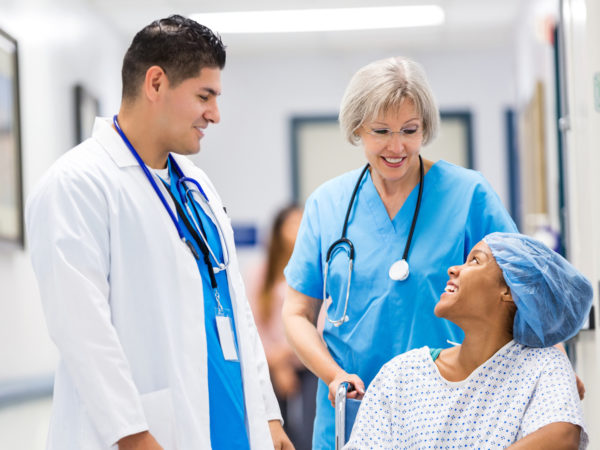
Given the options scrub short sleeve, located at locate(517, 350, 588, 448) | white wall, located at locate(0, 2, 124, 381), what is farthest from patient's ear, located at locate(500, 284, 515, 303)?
white wall, located at locate(0, 2, 124, 381)

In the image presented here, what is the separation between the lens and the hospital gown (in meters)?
1.55

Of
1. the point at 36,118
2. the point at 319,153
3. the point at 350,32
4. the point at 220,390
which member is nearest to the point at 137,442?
the point at 220,390

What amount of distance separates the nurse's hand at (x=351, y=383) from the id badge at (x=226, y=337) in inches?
8.1

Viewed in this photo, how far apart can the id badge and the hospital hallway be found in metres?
0.86

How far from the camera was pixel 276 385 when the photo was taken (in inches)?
138

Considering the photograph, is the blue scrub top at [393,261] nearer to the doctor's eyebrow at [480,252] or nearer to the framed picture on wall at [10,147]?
the doctor's eyebrow at [480,252]

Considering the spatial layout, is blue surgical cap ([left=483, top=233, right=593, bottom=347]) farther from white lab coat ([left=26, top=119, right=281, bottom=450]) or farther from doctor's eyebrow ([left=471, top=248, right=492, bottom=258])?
white lab coat ([left=26, top=119, right=281, bottom=450])

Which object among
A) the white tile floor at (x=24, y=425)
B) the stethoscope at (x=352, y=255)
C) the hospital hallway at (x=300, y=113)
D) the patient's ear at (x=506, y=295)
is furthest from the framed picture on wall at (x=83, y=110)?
the patient's ear at (x=506, y=295)

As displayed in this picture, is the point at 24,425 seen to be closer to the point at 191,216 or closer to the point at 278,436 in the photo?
the point at 278,436

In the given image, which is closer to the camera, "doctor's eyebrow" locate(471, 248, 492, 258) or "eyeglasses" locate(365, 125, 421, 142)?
"doctor's eyebrow" locate(471, 248, 492, 258)

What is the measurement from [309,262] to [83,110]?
9.79ft

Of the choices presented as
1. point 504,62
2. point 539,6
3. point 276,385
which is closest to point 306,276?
point 276,385

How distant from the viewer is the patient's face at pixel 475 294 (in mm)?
1642

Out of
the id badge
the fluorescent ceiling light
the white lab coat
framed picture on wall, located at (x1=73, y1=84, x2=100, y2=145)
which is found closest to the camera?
the white lab coat
